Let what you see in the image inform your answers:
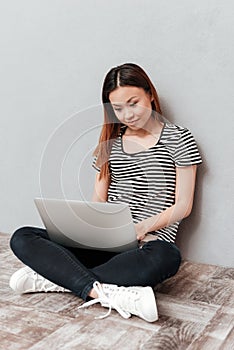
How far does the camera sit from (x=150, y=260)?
1.32 meters

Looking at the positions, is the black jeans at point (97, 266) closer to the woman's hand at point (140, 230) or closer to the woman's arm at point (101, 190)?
the woman's hand at point (140, 230)

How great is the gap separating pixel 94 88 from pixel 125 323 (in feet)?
2.75

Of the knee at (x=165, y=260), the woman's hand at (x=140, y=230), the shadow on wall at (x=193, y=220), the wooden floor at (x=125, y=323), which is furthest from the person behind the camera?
the shadow on wall at (x=193, y=220)

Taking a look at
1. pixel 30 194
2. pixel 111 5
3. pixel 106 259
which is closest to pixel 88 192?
pixel 30 194

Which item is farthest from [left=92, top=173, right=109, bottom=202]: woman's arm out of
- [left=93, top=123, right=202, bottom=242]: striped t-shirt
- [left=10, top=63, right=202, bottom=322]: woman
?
[left=93, top=123, right=202, bottom=242]: striped t-shirt

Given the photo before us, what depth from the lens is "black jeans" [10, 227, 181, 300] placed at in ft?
4.25

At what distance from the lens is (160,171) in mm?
1552

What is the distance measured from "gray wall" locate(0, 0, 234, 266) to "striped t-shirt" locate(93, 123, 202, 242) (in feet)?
0.20

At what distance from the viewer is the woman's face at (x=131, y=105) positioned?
1.50 m

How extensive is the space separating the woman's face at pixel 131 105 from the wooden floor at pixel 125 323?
0.47 meters

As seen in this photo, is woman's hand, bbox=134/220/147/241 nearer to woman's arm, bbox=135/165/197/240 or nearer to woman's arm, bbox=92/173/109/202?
woman's arm, bbox=135/165/197/240

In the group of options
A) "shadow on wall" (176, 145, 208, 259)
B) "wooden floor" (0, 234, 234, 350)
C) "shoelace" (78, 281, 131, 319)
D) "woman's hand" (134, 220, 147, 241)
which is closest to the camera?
"wooden floor" (0, 234, 234, 350)

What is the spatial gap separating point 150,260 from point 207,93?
0.54 m

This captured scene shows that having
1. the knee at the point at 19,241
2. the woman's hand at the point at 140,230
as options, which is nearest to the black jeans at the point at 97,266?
the knee at the point at 19,241
